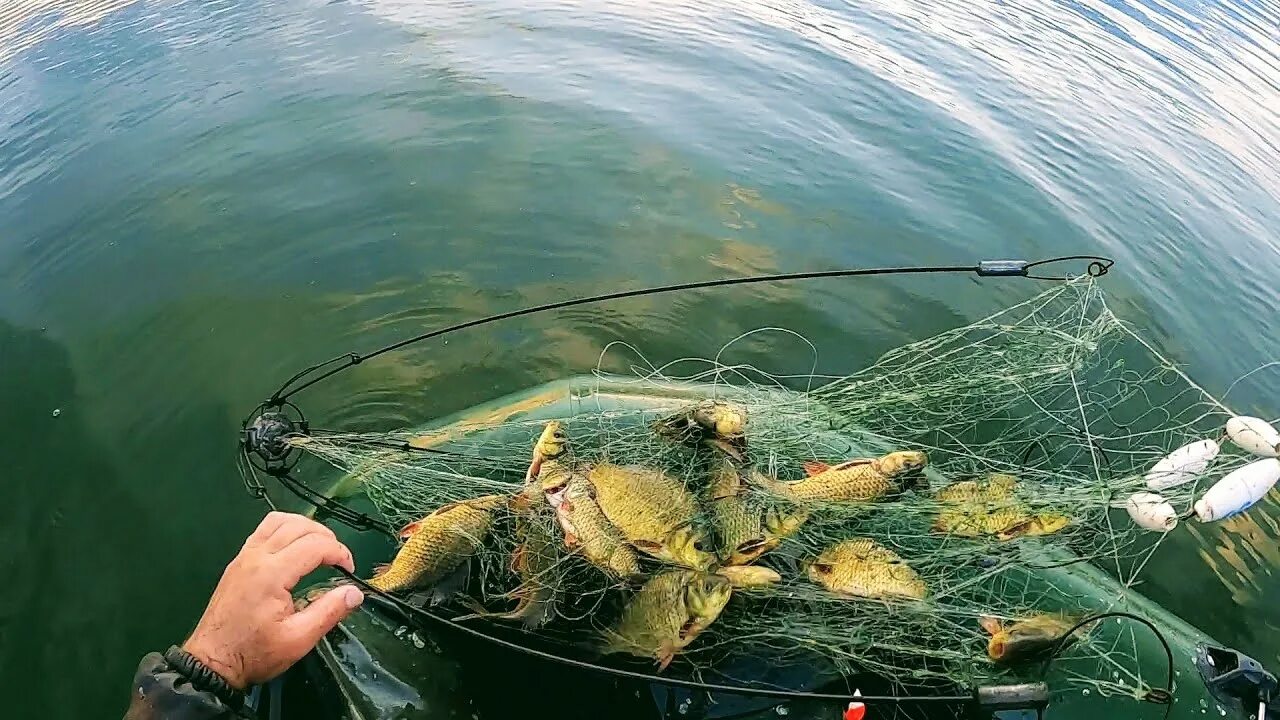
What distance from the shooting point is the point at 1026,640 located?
9.43ft

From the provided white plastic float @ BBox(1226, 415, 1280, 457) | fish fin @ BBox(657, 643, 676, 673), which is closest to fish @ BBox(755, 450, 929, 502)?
fish fin @ BBox(657, 643, 676, 673)

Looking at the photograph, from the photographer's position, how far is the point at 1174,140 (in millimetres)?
10672

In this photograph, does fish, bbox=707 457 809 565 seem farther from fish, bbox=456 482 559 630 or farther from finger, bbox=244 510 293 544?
finger, bbox=244 510 293 544

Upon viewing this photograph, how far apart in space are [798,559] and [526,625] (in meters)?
1.15

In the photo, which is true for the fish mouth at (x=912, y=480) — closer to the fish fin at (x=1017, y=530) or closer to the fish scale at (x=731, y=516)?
the fish fin at (x=1017, y=530)

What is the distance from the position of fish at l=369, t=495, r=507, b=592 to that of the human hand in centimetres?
54

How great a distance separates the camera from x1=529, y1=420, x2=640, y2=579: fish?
296 centimetres

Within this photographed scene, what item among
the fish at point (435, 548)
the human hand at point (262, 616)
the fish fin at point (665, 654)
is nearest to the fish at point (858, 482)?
the fish fin at point (665, 654)

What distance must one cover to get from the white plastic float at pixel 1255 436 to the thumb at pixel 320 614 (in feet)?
12.0

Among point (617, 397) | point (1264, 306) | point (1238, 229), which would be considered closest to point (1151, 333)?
point (1264, 306)

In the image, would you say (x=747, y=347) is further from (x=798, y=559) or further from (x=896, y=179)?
(x=896, y=179)

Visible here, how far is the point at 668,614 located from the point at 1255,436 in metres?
2.67

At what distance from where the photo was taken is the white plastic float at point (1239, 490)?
309 cm

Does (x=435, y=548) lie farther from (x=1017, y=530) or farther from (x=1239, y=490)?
(x=1239, y=490)
